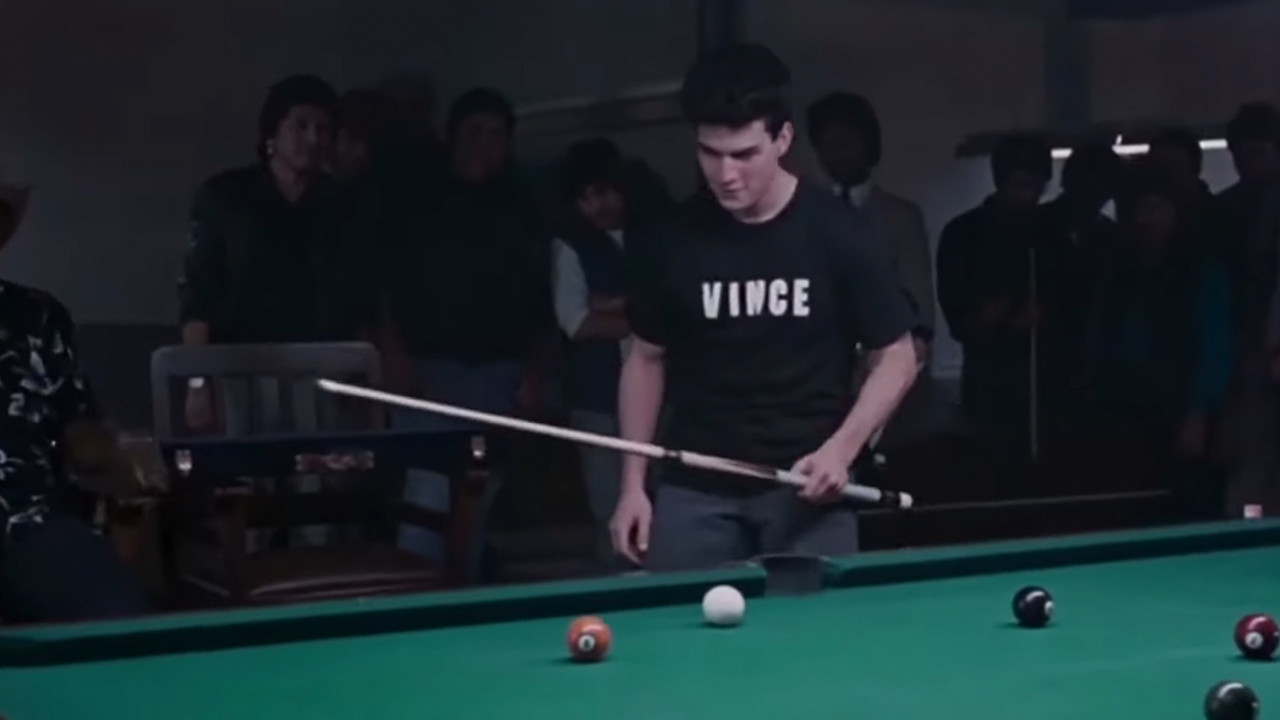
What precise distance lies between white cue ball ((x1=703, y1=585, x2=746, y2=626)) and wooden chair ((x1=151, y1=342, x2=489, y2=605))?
1563 mm

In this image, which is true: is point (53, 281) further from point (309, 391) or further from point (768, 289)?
point (768, 289)

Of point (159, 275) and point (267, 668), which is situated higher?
point (159, 275)

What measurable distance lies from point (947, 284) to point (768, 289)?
1556mm

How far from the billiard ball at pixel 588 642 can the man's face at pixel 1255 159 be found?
3.95 m

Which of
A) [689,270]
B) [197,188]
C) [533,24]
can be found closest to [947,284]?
[533,24]

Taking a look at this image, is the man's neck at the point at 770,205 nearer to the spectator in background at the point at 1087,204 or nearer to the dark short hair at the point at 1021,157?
the dark short hair at the point at 1021,157

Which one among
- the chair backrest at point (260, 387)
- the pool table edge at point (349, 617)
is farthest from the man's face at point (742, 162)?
the pool table edge at point (349, 617)

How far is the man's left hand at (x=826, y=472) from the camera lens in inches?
129

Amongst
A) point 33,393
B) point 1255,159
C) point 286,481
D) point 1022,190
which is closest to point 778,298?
point 286,481

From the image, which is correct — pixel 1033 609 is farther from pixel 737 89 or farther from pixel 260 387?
pixel 260 387

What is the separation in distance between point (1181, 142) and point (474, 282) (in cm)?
216

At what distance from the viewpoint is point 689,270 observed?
3510 mm

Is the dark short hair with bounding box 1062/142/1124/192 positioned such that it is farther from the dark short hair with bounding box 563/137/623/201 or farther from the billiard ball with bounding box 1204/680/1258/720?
the billiard ball with bounding box 1204/680/1258/720

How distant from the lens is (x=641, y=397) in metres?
3.51
